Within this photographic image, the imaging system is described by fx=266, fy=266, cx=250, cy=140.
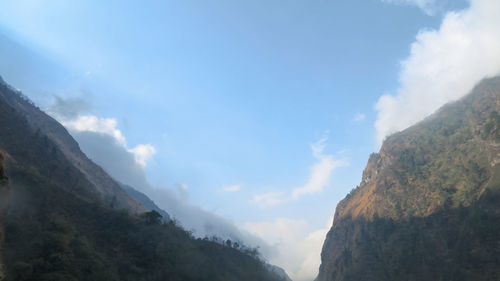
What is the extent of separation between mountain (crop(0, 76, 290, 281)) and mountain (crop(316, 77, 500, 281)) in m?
42.0

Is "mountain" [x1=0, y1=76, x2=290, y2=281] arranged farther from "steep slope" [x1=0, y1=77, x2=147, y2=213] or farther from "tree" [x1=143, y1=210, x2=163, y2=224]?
"steep slope" [x1=0, y1=77, x2=147, y2=213]

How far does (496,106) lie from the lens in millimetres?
101500

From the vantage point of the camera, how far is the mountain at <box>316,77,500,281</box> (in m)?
60.5

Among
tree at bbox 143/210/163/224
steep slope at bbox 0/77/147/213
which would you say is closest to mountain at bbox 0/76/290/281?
tree at bbox 143/210/163/224

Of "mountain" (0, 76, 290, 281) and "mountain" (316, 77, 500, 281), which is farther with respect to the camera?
"mountain" (316, 77, 500, 281)

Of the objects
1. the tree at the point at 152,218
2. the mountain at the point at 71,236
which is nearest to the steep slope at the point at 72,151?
the mountain at the point at 71,236

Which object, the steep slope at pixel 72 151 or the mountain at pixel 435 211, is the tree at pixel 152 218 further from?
the mountain at pixel 435 211

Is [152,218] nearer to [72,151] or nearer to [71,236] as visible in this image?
[71,236]

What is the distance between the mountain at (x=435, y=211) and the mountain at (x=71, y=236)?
42.0 meters

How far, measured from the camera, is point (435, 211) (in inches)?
3123

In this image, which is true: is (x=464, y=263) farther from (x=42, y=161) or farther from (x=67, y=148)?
(x=67, y=148)

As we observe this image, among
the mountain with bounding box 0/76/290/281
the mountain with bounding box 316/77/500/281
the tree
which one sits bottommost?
the mountain with bounding box 0/76/290/281

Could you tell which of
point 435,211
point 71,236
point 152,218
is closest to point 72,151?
point 152,218

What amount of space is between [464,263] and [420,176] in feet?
146
